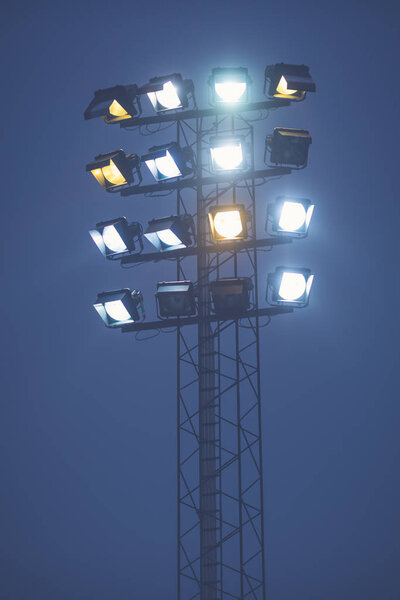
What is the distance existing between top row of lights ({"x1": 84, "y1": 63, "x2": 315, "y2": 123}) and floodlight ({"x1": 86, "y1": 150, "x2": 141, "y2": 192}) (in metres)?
0.39

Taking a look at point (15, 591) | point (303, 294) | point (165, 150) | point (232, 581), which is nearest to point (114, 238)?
point (165, 150)

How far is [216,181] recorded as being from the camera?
14.2 ft

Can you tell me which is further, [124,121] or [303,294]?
[124,121]

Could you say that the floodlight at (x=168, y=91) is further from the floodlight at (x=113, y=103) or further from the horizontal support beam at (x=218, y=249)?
the horizontal support beam at (x=218, y=249)

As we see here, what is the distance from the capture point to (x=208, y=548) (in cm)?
399

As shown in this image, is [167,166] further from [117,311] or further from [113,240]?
[117,311]

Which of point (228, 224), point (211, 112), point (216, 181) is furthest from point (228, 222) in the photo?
point (211, 112)

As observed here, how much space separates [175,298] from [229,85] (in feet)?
6.68

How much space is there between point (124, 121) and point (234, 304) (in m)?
2.10

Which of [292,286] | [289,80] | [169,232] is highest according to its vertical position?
[289,80]

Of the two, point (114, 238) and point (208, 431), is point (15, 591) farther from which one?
point (114, 238)

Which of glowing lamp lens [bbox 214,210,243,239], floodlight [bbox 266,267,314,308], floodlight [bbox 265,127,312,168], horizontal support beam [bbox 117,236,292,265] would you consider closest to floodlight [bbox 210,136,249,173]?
floodlight [bbox 265,127,312,168]

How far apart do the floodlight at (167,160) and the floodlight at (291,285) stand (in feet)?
4.30

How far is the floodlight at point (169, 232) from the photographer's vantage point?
13.4 feet
